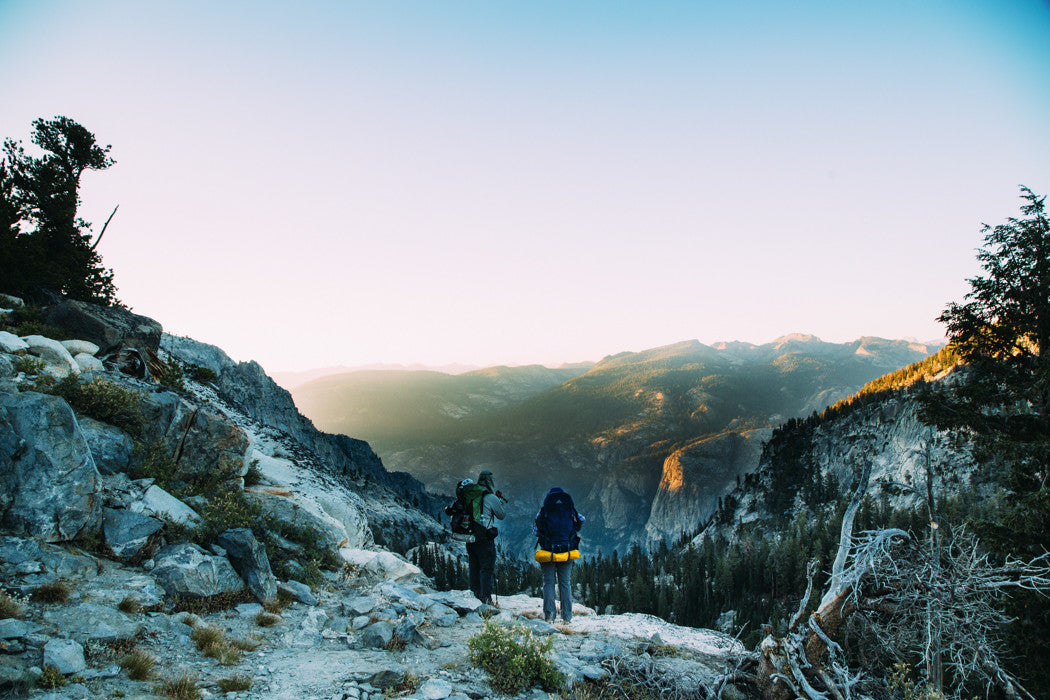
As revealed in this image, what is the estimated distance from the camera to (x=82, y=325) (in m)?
15.6

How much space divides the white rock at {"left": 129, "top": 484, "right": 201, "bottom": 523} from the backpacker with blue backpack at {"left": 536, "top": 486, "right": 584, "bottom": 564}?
24.0ft

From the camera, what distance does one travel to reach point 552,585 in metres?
11.6

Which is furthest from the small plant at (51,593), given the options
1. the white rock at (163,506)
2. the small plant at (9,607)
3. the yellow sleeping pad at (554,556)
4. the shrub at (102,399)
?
the yellow sleeping pad at (554,556)

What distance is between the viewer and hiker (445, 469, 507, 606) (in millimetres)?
12172

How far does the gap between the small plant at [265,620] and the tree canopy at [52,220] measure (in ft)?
64.6

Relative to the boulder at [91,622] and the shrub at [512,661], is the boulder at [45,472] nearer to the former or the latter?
the boulder at [91,622]

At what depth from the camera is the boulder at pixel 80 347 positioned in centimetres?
1370

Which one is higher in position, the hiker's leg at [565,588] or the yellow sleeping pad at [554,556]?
the yellow sleeping pad at [554,556]

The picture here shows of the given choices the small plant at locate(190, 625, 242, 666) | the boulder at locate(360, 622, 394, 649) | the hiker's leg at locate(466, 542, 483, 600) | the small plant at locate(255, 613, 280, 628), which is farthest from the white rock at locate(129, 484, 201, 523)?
the hiker's leg at locate(466, 542, 483, 600)

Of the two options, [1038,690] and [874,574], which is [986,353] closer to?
[1038,690]

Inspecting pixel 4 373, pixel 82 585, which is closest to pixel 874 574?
pixel 82 585

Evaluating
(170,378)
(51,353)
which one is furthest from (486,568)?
(51,353)

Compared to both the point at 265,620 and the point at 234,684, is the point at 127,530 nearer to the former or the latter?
the point at 265,620

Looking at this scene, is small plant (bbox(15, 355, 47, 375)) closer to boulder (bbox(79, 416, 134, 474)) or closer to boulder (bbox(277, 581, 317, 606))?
boulder (bbox(79, 416, 134, 474))
